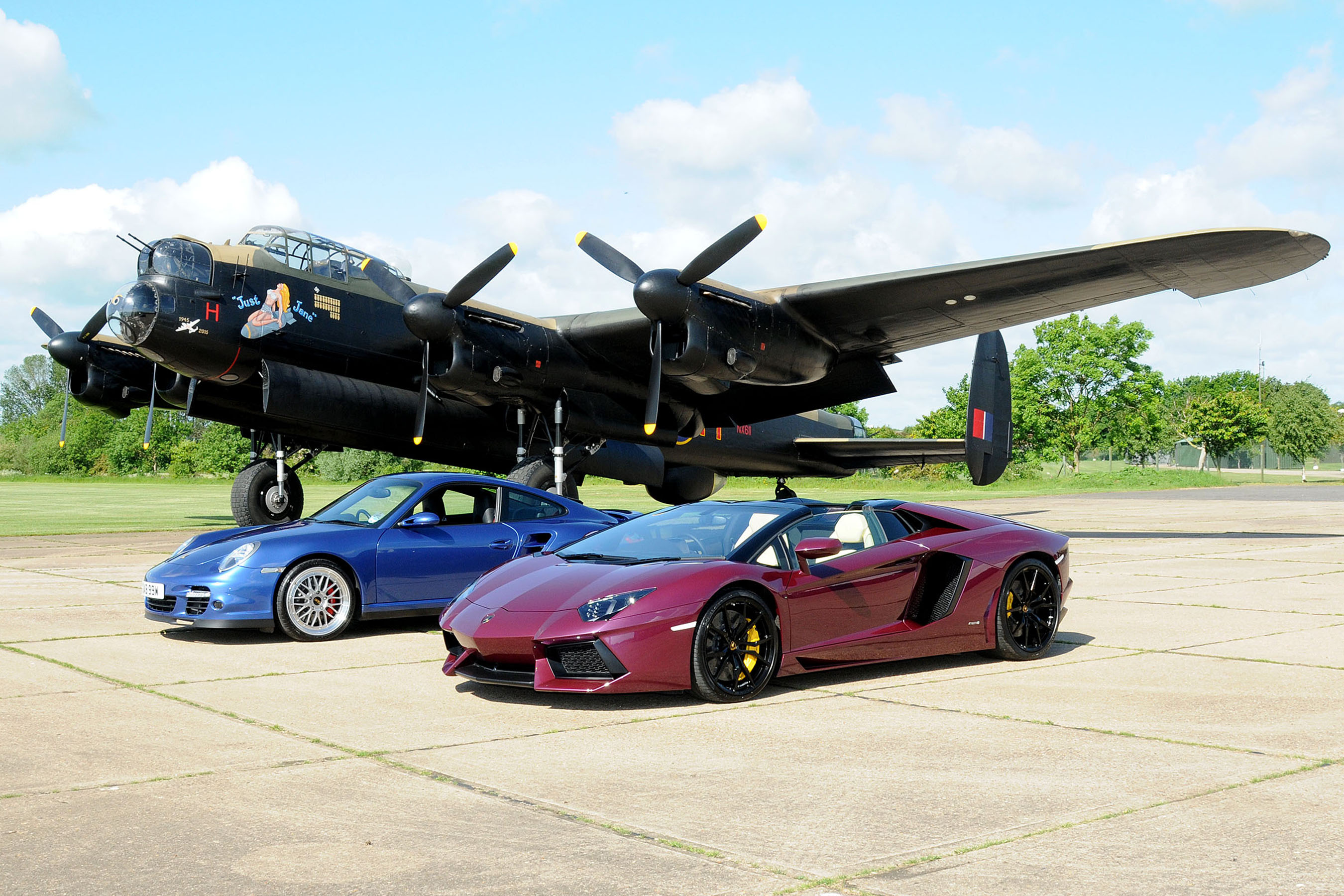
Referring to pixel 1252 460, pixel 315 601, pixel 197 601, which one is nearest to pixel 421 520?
pixel 315 601

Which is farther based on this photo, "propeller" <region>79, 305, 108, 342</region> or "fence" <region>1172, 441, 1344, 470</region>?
"fence" <region>1172, 441, 1344, 470</region>

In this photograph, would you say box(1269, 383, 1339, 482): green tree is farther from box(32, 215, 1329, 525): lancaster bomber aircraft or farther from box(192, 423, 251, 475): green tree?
box(32, 215, 1329, 525): lancaster bomber aircraft

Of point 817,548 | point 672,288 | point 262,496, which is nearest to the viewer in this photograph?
point 817,548

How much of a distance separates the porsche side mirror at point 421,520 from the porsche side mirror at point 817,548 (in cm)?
383

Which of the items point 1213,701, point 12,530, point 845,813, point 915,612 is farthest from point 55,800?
point 12,530

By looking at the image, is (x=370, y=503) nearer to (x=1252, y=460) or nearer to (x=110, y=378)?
(x=110, y=378)

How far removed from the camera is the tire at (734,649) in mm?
6449

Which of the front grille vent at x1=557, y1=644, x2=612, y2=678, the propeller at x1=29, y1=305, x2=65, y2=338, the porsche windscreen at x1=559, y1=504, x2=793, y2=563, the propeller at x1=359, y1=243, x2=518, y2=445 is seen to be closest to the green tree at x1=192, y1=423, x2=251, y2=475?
the propeller at x1=29, y1=305, x2=65, y2=338

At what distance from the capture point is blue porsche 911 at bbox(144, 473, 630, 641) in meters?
8.92

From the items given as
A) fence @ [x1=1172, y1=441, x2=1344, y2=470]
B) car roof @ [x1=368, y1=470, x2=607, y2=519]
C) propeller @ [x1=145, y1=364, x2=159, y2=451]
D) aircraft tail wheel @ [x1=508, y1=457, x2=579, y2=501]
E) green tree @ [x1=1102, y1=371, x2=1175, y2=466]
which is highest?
fence @ [x1=1172, y1=441, x2=1344, y2=470]

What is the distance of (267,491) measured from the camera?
22172 millimetres

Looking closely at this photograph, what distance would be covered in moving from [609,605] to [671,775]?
1598 mm

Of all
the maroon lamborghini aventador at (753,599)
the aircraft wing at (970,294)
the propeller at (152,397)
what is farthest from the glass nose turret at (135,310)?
the maroon lamborghini aventador at (753,599)

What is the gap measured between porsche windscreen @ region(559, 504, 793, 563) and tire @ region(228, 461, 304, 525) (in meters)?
15.5
